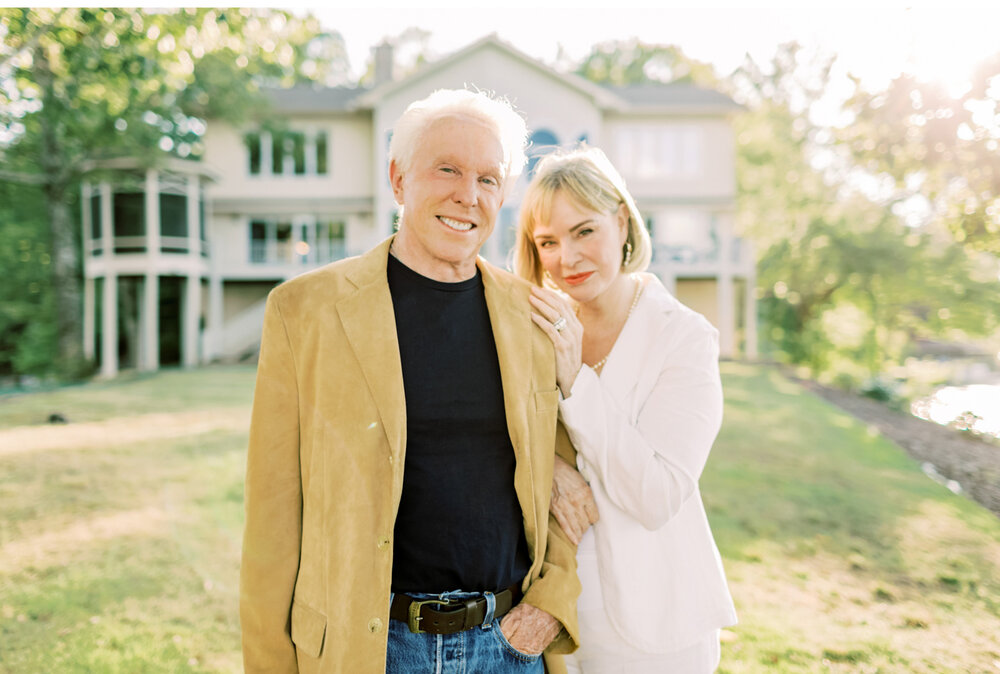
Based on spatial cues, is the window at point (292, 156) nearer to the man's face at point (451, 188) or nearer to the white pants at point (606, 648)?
the man's face at point (451, 188)

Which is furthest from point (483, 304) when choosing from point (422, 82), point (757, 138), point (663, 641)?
point (757, 138)

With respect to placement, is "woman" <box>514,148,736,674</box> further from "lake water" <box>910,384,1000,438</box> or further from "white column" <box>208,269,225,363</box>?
"white column" <box>208,269,225,363</box>

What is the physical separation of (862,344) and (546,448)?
Result: 28122 mm

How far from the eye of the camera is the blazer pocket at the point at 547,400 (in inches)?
94.4

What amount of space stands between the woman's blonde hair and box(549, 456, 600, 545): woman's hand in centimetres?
92

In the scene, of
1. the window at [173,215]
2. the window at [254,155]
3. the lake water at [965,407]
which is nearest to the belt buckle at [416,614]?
the lake water at [965,407]

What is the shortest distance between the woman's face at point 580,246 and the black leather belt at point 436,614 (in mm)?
1224

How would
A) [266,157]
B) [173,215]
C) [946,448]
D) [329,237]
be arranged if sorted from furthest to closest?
[329,237], [266,157], [173,215], [946,448]

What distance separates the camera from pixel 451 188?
2283 mm

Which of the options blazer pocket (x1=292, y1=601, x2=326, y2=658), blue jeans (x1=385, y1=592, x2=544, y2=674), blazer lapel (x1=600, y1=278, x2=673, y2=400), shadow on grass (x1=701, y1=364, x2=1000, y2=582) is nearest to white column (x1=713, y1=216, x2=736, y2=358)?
shadow on grass (x1=701, y1=364, x2=1000, y2=582)

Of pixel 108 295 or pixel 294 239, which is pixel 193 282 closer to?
pixel 108 295

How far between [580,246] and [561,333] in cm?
36

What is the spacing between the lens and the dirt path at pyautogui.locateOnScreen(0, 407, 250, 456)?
9.30m

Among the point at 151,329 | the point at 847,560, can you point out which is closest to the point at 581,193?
the point at 847,560
